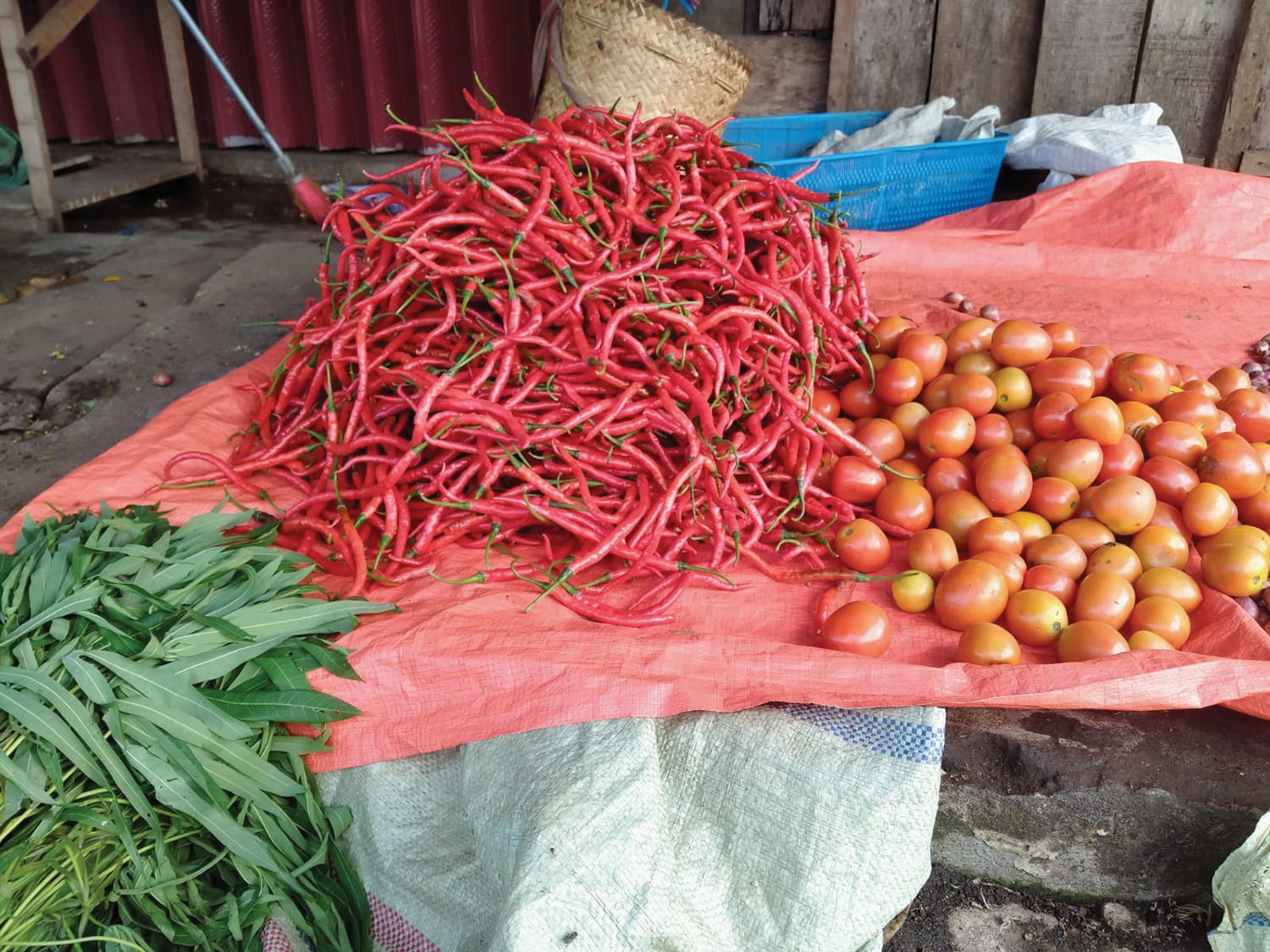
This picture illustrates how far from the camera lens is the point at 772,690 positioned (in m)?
1.58

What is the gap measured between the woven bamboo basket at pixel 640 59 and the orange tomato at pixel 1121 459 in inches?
97.1

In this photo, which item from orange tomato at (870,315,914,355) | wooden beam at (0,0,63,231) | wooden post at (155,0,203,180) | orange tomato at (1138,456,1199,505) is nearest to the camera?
orange tomato at (1138,456,1199,505)

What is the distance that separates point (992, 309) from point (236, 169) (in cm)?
579

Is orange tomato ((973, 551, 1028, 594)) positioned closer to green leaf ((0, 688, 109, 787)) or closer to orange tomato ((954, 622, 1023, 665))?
orange tomato ((954, 622, 1023, 665))

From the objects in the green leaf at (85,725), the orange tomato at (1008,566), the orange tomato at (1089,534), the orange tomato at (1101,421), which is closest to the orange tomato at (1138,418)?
the orange tomato at (1101,421)

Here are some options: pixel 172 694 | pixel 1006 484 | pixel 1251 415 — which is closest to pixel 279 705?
pixel 172 694

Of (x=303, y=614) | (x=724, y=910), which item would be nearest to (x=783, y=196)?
(x=303, y=614)

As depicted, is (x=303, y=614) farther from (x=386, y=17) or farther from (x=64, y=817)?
(x=386, y=17)

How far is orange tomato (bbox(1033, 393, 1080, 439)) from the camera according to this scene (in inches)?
82.9

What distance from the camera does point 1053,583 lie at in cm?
184

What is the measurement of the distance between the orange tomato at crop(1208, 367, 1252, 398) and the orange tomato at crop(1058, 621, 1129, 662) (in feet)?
3.69

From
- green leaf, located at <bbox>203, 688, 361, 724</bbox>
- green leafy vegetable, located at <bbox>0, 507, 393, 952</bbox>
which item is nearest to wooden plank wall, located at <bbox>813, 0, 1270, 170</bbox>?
green leafy vegetable, located at <bbox>0, 507, 393, 952</bbox>

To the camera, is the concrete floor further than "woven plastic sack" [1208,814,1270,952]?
Yes

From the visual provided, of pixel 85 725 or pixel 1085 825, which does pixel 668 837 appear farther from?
pixel 85 725
